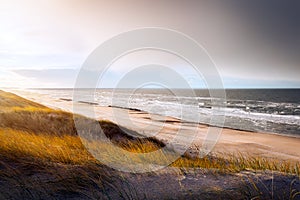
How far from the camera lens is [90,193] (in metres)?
3.66

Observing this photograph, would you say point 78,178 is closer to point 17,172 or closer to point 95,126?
point 17,172

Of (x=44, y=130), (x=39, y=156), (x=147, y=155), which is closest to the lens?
(x=39, y=156)

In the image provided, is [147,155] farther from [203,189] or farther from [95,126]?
[95,126]

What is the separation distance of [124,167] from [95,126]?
664 centimetres

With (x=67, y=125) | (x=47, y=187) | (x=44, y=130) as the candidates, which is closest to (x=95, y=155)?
(x=47, y=187)

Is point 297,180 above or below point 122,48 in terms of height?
below

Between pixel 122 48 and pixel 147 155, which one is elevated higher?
pixel 122 48

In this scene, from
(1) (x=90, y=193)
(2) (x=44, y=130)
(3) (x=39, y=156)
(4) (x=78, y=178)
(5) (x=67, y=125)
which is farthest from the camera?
(5) (x=67, y=125)

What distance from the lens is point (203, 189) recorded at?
368 cm

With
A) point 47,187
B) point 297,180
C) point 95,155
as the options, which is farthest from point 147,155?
point 297,180

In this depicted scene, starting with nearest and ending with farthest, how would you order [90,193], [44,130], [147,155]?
[90,193] < [147,155] < [44,130]

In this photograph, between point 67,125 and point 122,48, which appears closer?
point 122,48

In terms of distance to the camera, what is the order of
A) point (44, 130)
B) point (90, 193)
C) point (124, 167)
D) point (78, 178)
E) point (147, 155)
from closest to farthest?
point (90, 193) < point (78, 178) < point (124, 167) < point (147, 155) < point (44, 130)

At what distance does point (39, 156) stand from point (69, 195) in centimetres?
131
